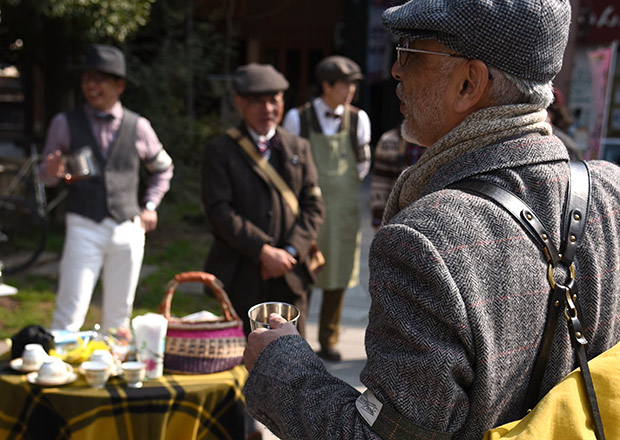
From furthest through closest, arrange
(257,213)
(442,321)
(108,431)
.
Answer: (257,213), (108,431), (442,321)

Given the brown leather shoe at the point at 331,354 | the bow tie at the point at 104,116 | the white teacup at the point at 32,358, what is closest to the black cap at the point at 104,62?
the bow tie at the point at 104,116

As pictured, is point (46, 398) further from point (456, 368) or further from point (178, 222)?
point (178, 222)

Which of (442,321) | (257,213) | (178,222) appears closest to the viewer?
(442,321)

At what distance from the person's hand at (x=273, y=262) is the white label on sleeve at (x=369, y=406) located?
2.54 meters

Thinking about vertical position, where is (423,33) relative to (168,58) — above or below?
above

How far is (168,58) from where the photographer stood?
28.8ft

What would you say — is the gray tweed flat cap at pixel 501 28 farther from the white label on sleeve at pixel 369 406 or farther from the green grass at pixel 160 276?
the green grass at pixel 160 276

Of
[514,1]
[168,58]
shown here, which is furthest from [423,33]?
[168,58]

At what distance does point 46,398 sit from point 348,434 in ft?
5.87

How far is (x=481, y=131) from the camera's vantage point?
1392 mm

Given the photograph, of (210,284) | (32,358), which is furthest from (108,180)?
(32,358)

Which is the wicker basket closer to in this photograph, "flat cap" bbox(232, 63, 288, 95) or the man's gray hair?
"flat cap" bbox(232, 63, 288, 95)

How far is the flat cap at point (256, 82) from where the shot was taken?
13.0ft

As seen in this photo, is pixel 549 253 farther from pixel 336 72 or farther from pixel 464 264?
pixel 336 72
